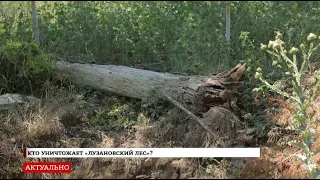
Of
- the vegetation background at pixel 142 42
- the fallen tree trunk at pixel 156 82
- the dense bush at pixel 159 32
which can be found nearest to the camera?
the fallen tree trunk at pixel 156 82

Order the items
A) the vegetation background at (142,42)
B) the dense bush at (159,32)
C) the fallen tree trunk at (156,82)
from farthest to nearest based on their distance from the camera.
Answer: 1. the dense bush at (159,32)
2. the vegetation background at (142,42)
3. the fallen tree trunk at (156,82)

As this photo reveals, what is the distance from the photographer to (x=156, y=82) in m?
5.46

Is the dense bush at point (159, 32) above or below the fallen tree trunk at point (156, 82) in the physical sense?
above

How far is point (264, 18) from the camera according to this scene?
7.26 meters

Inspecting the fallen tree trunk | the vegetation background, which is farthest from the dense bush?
the fallen tree trunk

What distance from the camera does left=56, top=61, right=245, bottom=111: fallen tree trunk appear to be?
16.5 ft

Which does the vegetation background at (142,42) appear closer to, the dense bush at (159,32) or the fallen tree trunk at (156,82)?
the dense bush at (159,32)

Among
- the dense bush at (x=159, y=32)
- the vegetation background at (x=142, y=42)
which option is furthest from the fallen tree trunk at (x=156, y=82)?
the dense bush at (x=159, y=32)

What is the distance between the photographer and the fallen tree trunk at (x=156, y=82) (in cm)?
504

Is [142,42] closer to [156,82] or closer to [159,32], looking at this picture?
[159,32]

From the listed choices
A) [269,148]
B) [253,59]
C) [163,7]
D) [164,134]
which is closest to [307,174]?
[269,148]

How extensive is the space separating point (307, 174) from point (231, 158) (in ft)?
2.07

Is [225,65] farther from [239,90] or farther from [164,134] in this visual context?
[164,134]

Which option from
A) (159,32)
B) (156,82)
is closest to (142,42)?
(159,32)
